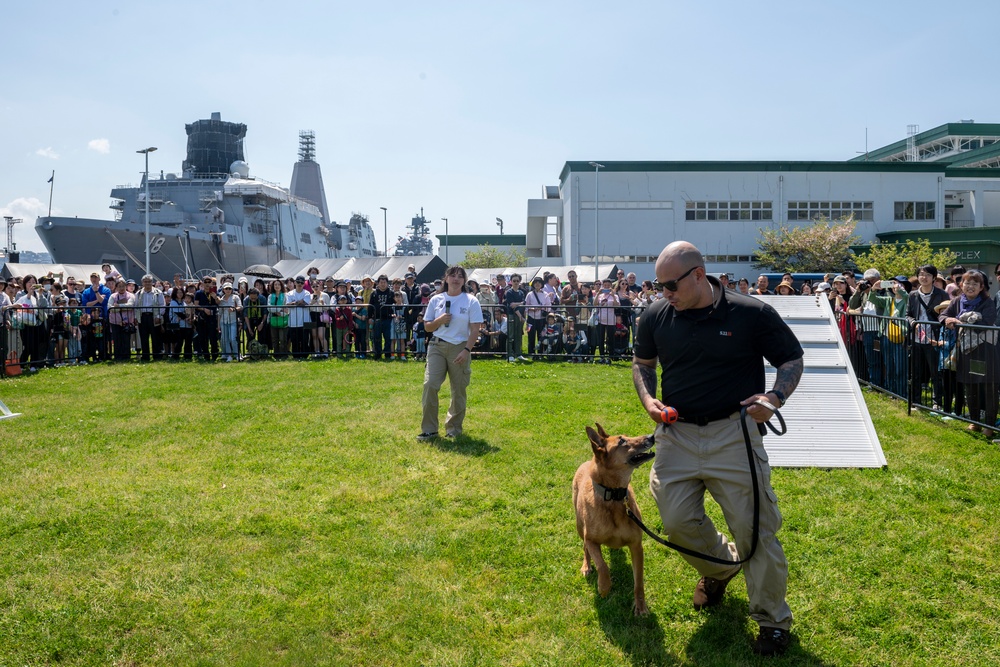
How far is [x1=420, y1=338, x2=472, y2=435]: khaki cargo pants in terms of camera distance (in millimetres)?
8141

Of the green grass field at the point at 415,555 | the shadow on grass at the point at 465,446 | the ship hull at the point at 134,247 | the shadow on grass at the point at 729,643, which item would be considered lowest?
the shadow on grass at the point at 729,643

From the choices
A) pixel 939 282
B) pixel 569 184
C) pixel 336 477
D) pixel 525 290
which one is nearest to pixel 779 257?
pixel 569 184

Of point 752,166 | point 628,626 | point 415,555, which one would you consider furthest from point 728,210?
point 628,626

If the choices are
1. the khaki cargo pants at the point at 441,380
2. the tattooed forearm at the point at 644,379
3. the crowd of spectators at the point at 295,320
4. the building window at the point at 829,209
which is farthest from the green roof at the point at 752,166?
the tattooed forearm at the point at 644,379

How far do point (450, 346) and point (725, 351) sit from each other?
16.0 ft

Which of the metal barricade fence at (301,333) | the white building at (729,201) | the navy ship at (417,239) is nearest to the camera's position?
the metal barricade fence at (301,333)

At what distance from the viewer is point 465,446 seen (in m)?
7.78

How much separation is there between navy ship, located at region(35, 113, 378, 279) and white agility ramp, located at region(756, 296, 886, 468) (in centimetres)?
4259

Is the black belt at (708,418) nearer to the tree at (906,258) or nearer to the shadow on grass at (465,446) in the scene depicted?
the shadow on grass at (465,446)

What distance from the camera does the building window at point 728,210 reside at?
167 ft

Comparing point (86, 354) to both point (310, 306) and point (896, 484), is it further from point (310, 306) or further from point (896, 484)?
point (896, 484)

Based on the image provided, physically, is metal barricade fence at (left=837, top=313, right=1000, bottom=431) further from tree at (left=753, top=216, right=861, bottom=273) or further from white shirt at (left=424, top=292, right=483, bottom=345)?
tree at (left=753, top=216, right=861, bottom=273)

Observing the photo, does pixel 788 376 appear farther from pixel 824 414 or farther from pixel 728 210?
pixel 728 210

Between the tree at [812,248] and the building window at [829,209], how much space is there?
210 centimetres
